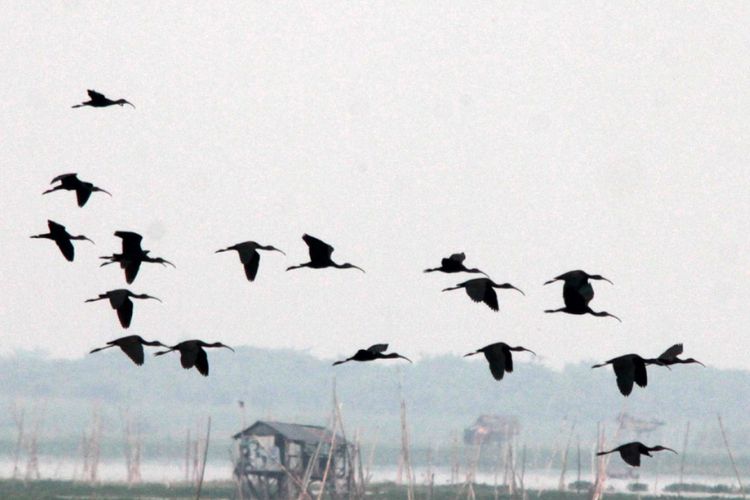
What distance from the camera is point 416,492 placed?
4238 cm

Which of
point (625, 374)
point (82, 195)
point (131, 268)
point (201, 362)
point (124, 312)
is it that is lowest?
point (625, 374)

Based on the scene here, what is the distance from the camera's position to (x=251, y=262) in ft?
33.4

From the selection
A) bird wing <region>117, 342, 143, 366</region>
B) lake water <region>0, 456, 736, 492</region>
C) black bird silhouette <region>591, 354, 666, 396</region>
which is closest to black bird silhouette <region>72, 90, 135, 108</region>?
bird wing <region>117, 342, 143, 366</region>

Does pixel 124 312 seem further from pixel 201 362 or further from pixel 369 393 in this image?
pixel 369 393

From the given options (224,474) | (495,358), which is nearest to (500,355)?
(495,358)

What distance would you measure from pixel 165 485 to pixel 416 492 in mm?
8813

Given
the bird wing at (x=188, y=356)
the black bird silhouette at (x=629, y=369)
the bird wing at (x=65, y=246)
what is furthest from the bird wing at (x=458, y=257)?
the bird wing at (x=65, y=246)

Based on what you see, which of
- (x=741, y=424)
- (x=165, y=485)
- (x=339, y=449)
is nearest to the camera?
(x=339, y=449)

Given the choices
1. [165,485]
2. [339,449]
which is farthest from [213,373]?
[339,449]

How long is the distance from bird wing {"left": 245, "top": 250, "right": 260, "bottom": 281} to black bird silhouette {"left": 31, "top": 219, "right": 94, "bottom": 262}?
133 centimetres

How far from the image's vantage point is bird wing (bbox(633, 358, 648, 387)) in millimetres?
9195

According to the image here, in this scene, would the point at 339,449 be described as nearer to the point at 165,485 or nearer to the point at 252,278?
the point at 165,485

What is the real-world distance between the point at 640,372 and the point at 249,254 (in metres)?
3.02

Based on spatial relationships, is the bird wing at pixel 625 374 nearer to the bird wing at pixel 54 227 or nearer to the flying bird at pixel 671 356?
the flying bird at pixel 671 356
